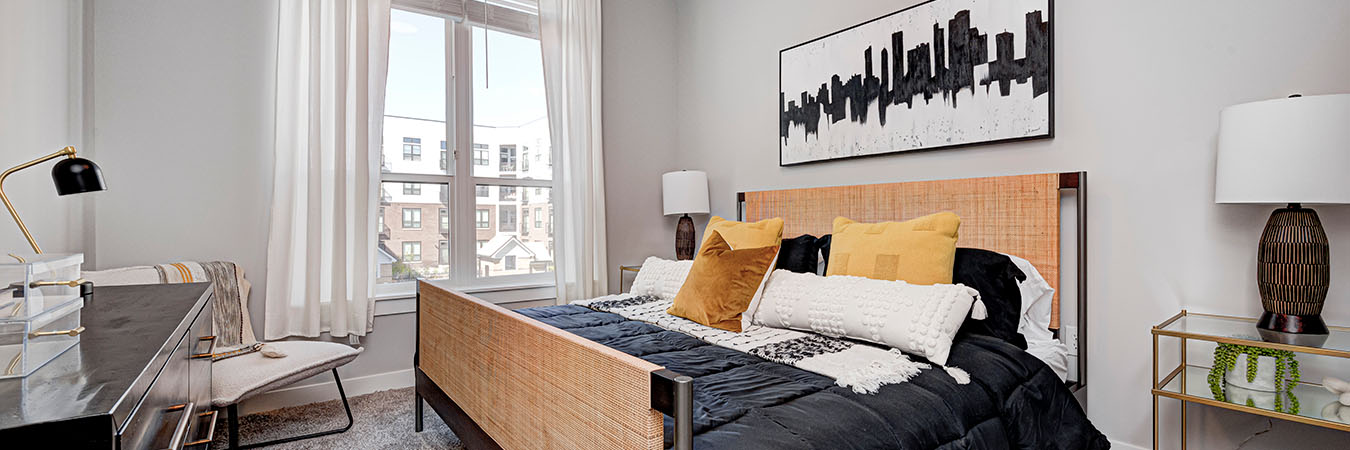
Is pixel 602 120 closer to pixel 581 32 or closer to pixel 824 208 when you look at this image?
pixel 581 32

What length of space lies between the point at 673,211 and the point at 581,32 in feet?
4.03

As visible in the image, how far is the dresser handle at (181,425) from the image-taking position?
1.03 m

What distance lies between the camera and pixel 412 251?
3.19 m

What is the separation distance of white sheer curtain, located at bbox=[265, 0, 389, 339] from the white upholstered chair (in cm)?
17

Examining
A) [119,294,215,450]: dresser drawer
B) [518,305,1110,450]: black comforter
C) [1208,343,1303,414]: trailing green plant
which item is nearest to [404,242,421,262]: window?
[119,294,215,450]: dresser drawer

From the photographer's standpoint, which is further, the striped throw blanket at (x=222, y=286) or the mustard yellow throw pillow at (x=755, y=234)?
the mustard yellow throw pillow at (x=755, y=234)

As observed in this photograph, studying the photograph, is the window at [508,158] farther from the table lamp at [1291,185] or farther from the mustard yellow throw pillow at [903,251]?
the table lamp at [1291,185]

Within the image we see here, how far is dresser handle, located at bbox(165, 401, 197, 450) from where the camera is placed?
40.5 inches

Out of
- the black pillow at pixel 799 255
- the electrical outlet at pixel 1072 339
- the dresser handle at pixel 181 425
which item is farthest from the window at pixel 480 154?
the electrical outlet at pixel 1072 339

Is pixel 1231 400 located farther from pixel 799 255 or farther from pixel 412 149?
pixel 412 149

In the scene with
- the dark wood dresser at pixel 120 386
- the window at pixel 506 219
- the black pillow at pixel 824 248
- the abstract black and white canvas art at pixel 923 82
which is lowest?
the dark wood dresser at pixel 120 386

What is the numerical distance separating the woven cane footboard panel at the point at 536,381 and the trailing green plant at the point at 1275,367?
174cm

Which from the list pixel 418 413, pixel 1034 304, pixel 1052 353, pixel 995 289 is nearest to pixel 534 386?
pixel 418 413

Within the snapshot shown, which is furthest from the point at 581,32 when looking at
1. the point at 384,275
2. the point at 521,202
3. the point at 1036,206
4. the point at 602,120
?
the point at 1036,206
